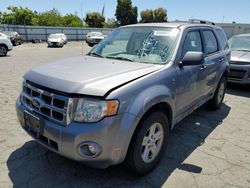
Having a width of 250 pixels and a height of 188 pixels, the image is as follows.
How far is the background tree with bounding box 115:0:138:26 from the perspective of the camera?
60.7 meters

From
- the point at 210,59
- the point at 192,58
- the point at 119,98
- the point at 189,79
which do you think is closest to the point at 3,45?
the point at 210,59

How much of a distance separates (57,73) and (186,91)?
1845 mm

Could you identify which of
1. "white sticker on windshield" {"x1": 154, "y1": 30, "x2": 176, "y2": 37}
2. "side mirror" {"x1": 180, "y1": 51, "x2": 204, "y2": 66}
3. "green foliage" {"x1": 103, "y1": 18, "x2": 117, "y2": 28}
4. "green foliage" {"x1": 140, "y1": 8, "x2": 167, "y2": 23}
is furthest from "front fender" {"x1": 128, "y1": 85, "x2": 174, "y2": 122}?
"green foliage" {"x1": 140, "y1": 8, "x2": 167, "y2": 23}

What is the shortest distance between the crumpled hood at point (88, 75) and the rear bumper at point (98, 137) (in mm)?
319

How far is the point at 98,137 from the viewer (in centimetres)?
235

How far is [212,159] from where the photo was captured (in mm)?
3428

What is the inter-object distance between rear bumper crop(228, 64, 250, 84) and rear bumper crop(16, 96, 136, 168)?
223 inches

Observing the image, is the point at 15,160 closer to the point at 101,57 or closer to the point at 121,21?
the point at 101,57

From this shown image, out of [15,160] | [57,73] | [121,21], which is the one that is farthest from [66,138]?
[121,21]

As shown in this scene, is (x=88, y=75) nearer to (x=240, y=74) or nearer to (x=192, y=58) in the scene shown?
(x=192, y=58)

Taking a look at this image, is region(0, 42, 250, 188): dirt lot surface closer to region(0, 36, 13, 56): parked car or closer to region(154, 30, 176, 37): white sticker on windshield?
region(154, 30, 176, 37): white sticker on windshield

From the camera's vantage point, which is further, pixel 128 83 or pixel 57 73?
pixel 57 73

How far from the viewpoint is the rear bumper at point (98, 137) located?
7.70 feet

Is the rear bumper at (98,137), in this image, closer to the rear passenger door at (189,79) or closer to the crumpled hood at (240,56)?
the rear passenger door at (189,79)
